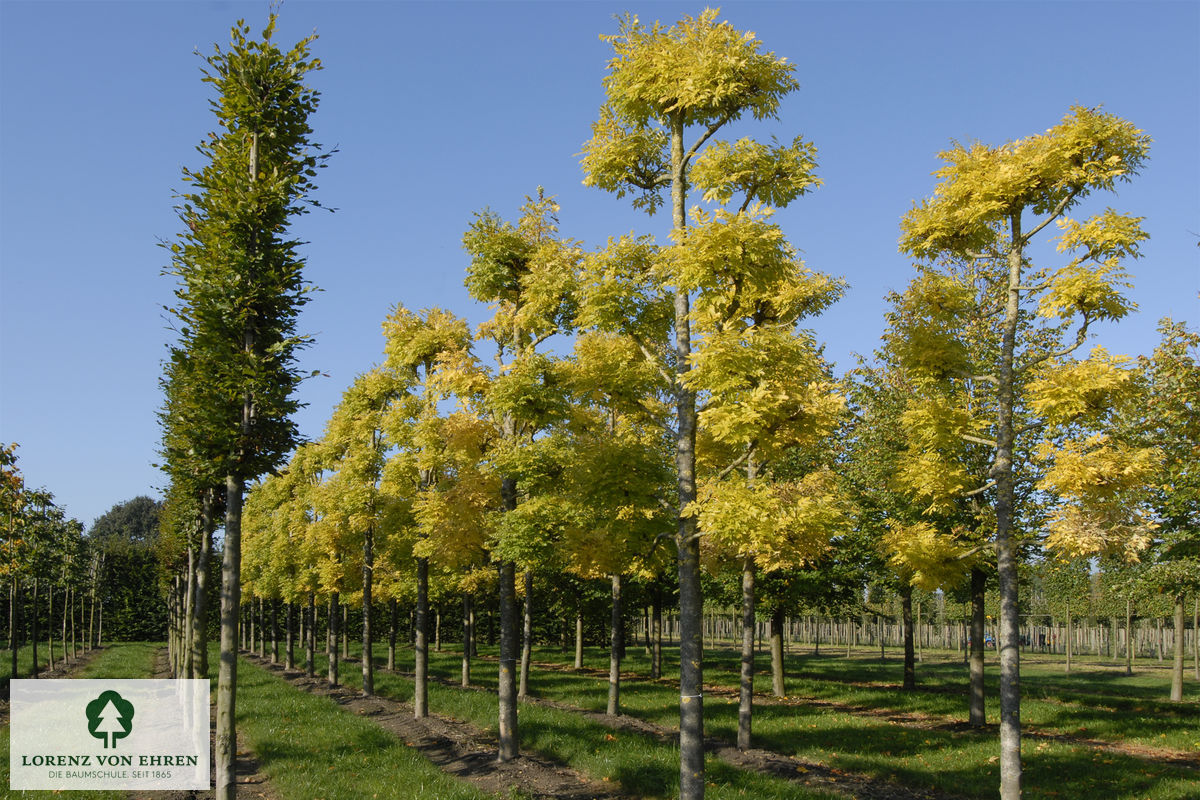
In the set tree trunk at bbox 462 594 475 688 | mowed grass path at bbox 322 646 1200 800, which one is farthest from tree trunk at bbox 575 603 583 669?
tree trunk at bbox 462 594 475 688

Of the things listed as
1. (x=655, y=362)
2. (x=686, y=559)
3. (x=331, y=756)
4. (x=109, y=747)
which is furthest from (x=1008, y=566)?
(x=109, y=747)

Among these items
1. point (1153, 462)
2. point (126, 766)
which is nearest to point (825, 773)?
point (1153, 462)

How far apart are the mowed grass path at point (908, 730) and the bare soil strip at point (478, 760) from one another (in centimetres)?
58

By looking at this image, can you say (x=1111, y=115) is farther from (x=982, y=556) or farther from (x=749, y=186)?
(x=982, y=556)

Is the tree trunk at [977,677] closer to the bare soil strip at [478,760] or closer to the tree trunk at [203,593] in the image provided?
the bare soil strip at [478,760]

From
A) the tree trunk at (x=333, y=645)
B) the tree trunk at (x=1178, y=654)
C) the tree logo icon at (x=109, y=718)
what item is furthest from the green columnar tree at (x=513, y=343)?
the tree trunk at (x=1178, y=654)

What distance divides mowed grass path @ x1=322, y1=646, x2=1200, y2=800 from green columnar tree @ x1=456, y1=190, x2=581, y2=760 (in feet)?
12.3

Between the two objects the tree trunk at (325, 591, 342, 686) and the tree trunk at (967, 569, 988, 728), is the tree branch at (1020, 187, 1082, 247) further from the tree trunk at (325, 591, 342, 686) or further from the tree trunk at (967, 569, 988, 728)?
the tree trunk at (325, 591, 342, 686)

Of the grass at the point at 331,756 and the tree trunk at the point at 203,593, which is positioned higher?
the tree trunk at the point at 203,593

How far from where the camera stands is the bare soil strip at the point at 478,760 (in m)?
14.3

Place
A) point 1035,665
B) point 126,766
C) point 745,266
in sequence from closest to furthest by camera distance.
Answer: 1. point 745,266
2. point 126,766
3. point 1035,665

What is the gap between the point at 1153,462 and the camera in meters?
11.9

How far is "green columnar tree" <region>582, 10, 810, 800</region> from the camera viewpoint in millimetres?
10914

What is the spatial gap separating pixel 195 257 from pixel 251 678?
95.6ft
